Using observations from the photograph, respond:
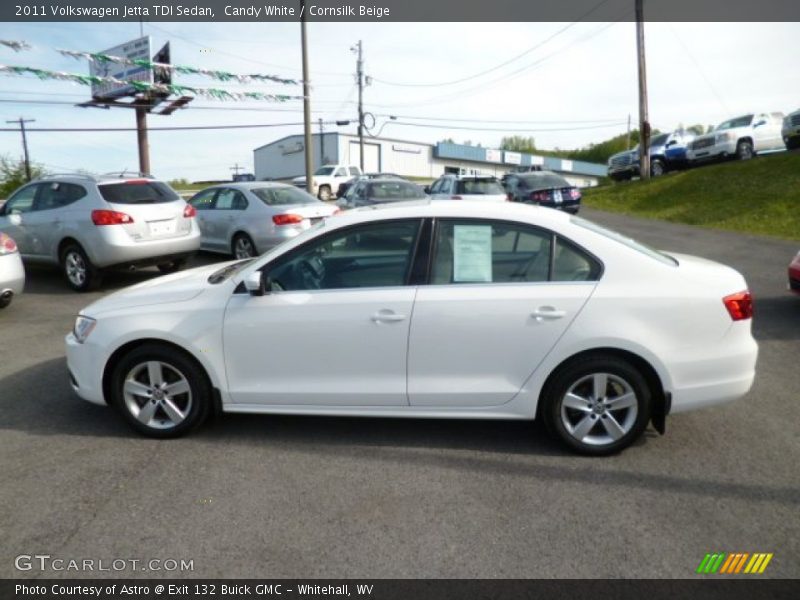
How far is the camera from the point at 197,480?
3.89m

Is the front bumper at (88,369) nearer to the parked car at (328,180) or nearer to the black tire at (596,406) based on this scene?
the black tire at (596,406)

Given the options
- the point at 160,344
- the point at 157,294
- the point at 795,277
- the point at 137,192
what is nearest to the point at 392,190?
the point at 137,192

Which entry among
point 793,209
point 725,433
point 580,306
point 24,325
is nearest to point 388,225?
point 580,306

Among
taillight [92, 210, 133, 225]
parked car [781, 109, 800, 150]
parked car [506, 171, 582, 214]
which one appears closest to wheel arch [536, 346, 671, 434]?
taillight [92, 210, 133, 225]

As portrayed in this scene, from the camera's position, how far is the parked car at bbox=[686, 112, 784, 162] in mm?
26047

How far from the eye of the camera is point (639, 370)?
4.07 m

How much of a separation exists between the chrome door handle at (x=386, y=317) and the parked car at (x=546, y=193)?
16179 mm

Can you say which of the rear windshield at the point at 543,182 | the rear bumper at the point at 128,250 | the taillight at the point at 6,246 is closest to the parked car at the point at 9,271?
the taillight at the point at 6,246

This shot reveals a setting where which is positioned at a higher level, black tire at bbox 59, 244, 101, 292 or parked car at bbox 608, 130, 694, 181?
parked car at bbox 608, 130, 694, 181

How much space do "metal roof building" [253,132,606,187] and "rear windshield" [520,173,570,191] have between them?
37.5 m

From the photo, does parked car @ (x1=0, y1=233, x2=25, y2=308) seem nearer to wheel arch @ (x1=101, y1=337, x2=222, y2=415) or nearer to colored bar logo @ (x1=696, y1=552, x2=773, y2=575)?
wheel arch @ (x1=101, y1=337, x2=222, y2=415)

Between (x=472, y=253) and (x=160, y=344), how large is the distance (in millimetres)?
2113
